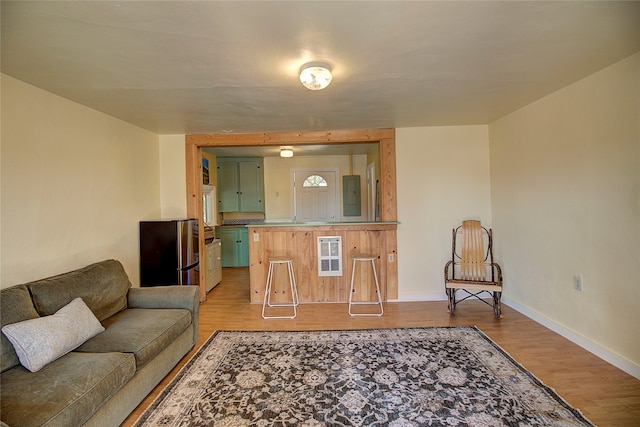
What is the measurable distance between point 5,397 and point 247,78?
2302mm

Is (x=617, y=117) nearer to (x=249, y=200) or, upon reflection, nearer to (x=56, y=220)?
(x=56, y=220)

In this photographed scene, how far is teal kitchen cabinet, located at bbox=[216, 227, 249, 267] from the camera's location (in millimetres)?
6160

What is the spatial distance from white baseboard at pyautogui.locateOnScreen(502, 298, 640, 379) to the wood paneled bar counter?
58.3 inches

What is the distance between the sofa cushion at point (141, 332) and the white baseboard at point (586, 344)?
3424 millimetres

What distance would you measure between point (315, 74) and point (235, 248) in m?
4.82

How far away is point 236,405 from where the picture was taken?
1.91 meters

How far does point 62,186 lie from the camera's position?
98.3 inches

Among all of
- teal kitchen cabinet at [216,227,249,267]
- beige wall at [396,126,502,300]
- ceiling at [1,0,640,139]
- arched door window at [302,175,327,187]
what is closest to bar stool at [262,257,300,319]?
beige wall at [396,126,502,300]

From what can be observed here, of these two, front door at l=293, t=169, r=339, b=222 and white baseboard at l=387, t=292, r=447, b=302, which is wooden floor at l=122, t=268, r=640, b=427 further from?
front door at l=293, t=169, r=339, b=222

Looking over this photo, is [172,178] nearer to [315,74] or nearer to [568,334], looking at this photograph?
[315,74]

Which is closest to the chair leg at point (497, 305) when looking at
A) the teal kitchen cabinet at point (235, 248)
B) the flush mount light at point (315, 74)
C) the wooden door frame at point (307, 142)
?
the wooden door frame at point (307, 142)

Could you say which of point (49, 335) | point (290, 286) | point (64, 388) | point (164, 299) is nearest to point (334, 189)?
point (290, 286)

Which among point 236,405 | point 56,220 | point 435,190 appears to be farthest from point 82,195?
point 435,190

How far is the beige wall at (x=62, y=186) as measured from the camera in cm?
211
